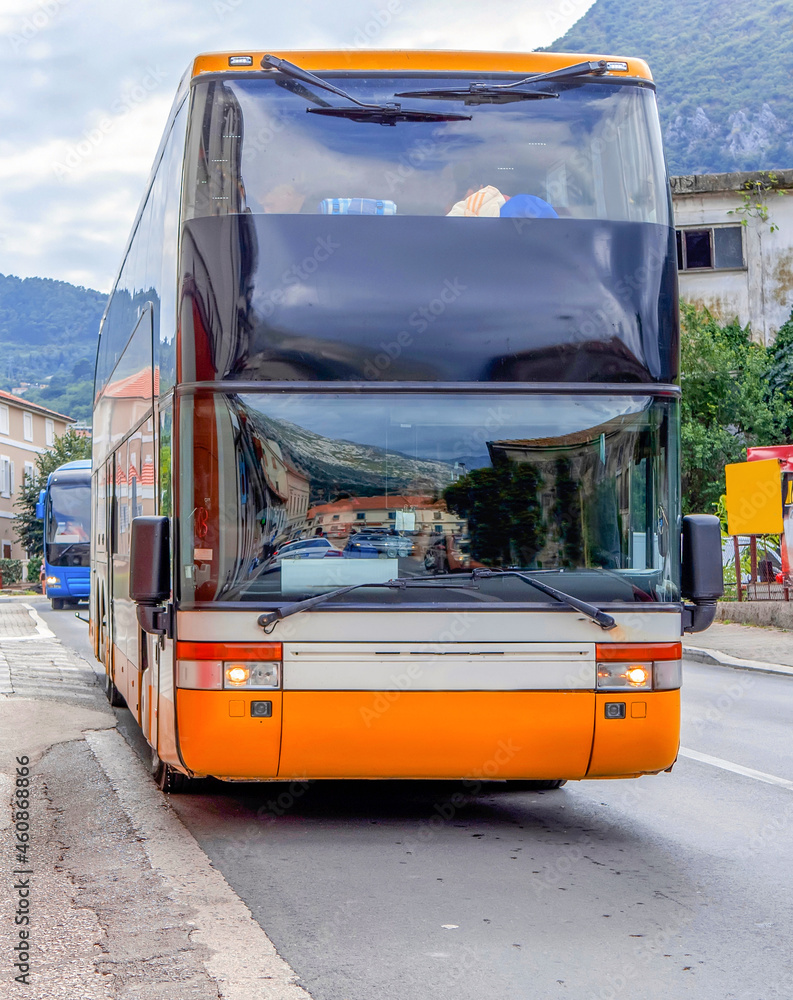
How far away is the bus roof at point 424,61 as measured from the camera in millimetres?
6414

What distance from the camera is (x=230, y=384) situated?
6.03 m

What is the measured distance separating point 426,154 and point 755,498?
52.8 feet

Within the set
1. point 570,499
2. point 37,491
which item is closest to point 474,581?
point 570,499

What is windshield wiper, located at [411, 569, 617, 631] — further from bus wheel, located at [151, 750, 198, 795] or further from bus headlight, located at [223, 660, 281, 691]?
bus wheel, located at [151, 750, 198, 795]

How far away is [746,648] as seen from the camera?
1823 centimetres

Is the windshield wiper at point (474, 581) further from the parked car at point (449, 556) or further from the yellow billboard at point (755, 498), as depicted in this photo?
the yellow billboard at point (755, 498)

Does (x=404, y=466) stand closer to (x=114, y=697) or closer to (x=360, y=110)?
(x=360, y=110)

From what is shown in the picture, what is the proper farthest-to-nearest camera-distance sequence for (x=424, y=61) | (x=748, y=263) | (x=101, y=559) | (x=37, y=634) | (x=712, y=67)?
(x=712, y=67) → (x=748, y=263) → (x=37, y=634) → (x=101, y=559) → (x=424, y=61)

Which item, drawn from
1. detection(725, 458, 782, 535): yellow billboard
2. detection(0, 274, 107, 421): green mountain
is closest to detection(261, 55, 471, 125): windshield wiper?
detection(725, 458, 782, 535): yellow billboard

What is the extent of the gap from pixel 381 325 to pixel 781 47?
551 feet

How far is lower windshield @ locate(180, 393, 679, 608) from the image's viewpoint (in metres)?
6.02

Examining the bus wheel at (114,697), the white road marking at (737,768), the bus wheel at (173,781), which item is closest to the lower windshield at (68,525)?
the bus wheel at (114,697)

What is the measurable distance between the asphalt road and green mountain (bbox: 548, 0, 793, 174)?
437 ft

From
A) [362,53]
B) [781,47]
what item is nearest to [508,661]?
[362,53]
